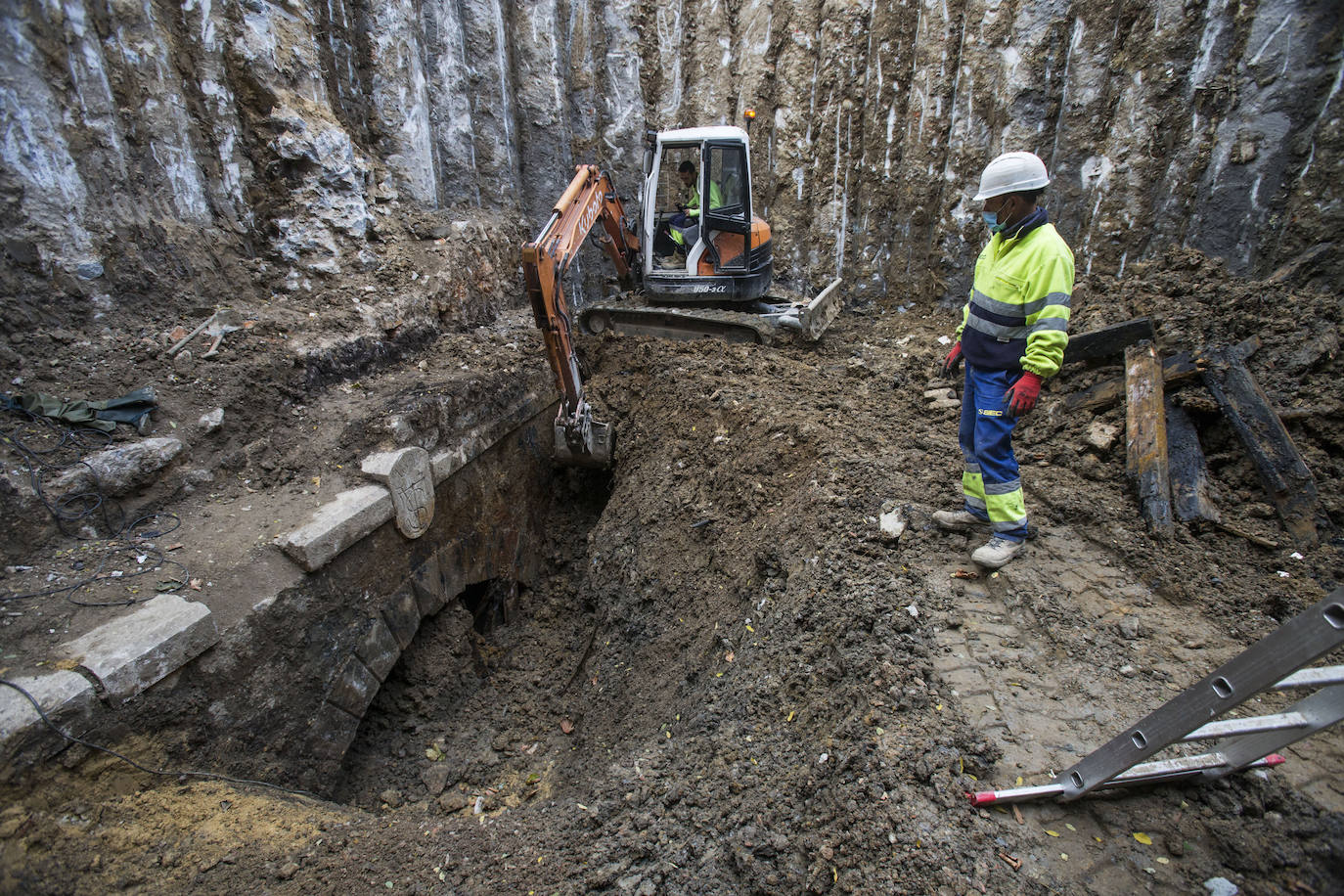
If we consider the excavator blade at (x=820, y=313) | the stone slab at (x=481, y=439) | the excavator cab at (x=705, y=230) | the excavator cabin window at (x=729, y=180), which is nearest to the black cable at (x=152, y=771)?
the stone slab at (x=481, y=439)

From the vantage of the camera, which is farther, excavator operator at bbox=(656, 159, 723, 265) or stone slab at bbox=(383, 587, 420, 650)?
excavator operator at bbox=(656, 159, 723, 265)

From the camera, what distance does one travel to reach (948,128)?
716 centimetres

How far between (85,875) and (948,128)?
8.73 metres

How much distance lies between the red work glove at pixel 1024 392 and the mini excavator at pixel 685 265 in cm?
332

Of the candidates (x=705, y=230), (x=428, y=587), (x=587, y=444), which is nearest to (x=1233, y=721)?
(x=428, y=587)

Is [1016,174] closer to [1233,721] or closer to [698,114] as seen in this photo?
[1233,721]

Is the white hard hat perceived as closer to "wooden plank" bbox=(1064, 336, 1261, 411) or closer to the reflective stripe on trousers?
the reflective stripe on trousers

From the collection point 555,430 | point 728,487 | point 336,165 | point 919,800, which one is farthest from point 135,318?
point 919,800

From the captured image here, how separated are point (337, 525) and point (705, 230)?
4.35m

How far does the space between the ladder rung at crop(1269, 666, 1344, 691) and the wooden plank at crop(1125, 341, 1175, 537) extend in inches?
71.2

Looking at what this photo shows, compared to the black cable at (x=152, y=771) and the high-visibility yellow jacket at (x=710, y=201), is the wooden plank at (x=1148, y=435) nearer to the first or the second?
the high-visibility yellow jacket at (x=710, y=201)

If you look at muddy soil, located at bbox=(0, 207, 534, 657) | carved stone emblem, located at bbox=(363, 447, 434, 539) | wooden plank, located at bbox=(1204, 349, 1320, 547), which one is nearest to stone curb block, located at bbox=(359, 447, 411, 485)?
carved stone emblem, located at bbox=(363, 447, 434, 539)

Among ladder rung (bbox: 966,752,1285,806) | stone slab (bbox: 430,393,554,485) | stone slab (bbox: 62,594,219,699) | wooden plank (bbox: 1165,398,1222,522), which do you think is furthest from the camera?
stone slab (bbox: 430,393,554,485)

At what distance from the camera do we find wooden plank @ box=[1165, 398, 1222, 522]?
332 centimetres
